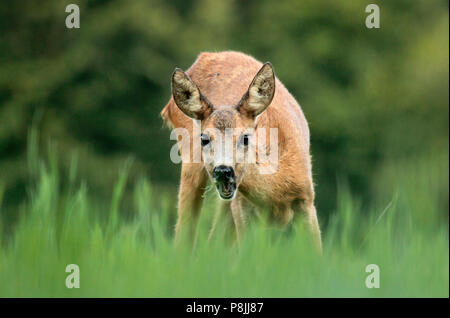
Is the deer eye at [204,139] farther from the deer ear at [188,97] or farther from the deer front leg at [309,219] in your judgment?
the deer front leg at [309,219]

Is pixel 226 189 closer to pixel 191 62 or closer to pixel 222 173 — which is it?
pixel 222 173

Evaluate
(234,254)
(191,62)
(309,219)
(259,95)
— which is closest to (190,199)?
(309,219)

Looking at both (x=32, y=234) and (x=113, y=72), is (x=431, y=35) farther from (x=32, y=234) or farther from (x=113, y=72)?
(x=32, y=234)

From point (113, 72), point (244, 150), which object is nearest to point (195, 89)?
point (244, 150)

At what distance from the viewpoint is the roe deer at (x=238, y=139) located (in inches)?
258

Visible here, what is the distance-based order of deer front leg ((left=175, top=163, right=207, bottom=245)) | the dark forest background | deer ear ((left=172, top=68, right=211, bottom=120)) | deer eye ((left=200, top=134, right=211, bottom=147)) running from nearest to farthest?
1. deer eye ((left=200, top=134, right=211, bottom=147))
2. deer ear ((left=172, top=68, right=211, bottom=120))
3. deer front leg ((left=175, top=163, right=207, bottom=245))
4. the dark forest background

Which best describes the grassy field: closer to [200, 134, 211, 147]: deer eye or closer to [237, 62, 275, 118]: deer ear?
[200, 134, 211, 147]: deer eye

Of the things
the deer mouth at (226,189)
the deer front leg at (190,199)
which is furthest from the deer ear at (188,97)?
the deer mouth at (226,189)

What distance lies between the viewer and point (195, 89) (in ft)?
21.9

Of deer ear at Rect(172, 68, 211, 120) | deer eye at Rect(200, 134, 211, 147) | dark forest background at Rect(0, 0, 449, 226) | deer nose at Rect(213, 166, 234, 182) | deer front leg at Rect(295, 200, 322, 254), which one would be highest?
dark forest background at Rect(0, 0, 449, 226)

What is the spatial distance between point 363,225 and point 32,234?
6.60ft

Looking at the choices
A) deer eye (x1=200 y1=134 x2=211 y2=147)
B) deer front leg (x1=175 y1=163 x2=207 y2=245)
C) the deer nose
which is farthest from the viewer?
deer front leg (x1=175 y1=163 x2=207 y2=245)

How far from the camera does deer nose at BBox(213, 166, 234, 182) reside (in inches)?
245

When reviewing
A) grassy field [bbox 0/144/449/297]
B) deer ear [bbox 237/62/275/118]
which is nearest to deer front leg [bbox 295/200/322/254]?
deer ear [bbox 237/62/275/118]
